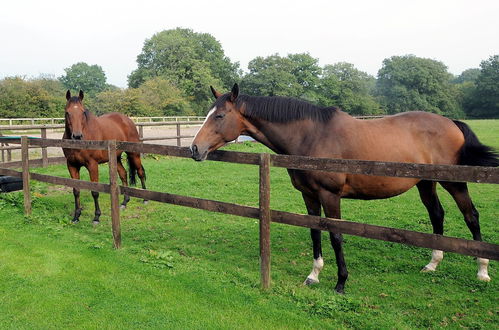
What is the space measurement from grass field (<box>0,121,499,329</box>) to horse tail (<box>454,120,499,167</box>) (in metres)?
1.25

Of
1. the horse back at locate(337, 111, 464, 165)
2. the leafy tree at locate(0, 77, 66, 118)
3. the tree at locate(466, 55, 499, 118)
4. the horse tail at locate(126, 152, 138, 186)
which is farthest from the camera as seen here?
the tree at locate(466, 55, 499, 118)

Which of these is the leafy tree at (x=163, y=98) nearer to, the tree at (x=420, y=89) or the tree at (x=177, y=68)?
the tree at (x=177, y=68)

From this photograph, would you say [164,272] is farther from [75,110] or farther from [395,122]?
[75,110]

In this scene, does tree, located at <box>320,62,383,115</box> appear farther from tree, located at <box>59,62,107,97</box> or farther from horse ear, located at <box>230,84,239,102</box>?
horse ear, located at <box>230,84,239,102</box>

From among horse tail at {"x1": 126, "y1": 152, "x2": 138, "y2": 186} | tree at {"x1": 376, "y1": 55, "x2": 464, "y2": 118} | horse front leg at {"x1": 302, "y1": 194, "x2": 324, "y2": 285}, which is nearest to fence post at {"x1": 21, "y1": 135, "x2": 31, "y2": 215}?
horse tail at {"x1": 126, "y1": 152, "x2": 138, "y2": 186}

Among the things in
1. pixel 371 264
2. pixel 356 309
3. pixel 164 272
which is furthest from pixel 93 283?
pixel 371 264

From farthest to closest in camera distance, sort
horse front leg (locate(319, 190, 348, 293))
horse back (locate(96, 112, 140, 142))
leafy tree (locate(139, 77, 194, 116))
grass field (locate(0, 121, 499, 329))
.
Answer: leafy tree (locate(139, 77, 194, 116))
horse back (locate(96, 112, 140, 142))
horse front leg (locate(319, 190, 348, 293))
grass field (locate(0, 121, 499, 329))

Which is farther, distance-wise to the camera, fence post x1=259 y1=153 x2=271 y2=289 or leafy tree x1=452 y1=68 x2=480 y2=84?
leafy tree x1=452 y1=68 x2=480 y2=84

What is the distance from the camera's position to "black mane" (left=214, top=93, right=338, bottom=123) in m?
4.39

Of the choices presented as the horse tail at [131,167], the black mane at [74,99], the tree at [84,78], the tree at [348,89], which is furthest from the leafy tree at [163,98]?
the tree at [84,78]

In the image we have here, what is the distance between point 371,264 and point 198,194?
5041 mm

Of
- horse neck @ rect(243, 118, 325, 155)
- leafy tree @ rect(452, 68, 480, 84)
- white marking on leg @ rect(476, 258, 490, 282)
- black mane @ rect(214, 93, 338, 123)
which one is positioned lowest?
white marking on leg @ rect(476, 258, 490, 282)

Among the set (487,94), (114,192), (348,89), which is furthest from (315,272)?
(487,94)

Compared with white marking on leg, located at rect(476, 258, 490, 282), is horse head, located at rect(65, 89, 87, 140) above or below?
above
